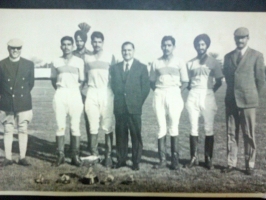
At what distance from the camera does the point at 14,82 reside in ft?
7.38

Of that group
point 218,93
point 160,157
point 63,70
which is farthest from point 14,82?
point 218,93

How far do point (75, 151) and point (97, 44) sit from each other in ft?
2.46

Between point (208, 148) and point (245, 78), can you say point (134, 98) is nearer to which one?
point (208, 148)

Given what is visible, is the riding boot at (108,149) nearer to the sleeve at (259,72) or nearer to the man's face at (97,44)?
the man's face at (97,44)

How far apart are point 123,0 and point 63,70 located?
64 centimetres

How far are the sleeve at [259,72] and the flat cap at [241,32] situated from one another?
7.3 inches

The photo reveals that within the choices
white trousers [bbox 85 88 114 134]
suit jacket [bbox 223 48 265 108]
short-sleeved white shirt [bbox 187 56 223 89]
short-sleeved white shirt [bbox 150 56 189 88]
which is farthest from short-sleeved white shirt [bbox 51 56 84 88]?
suit jacket [bbox 223 48 265 108]

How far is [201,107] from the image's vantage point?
225 cm

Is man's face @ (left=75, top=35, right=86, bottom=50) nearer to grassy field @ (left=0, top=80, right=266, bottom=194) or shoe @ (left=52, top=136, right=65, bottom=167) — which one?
grassy field @ (left=0, top=80, right=266, bottom=194)

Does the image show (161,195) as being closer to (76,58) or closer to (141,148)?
(141,148)

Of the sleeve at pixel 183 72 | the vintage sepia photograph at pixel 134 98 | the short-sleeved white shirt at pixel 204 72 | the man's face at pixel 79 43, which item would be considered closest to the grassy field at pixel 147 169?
the vintage sepia photograph at pixel 134 98

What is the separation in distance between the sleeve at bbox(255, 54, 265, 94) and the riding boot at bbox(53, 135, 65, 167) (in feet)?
Result: 4.56

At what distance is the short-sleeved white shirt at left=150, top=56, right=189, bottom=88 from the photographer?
2.23 meters

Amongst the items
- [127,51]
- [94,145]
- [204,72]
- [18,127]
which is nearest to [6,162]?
[18,127]
